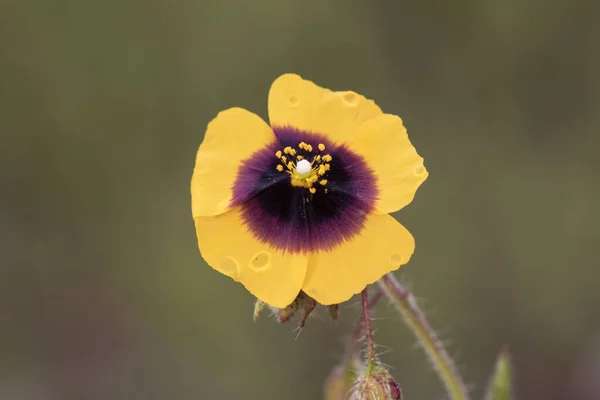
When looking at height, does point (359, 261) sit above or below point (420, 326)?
above

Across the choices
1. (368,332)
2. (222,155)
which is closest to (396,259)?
(368,332)

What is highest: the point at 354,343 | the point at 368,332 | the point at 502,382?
the point at 368,332

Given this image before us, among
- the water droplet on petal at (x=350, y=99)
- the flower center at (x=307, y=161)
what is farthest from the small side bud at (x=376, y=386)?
the water droplet on petal at (x=350, y=99)

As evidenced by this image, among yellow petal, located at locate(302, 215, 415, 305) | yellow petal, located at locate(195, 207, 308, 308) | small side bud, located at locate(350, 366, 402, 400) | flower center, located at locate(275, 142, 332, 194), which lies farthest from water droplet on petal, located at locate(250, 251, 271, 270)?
small side bud, located at locate(350, 366, 402, 400)

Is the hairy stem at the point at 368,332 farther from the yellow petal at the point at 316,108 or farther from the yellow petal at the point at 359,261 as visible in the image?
the yellow petal at the point at 316,108

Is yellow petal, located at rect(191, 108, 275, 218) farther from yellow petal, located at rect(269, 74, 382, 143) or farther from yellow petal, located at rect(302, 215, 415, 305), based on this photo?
yellow petal, located at rect(302, 215, 415, 305)

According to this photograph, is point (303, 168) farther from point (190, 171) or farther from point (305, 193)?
point (190, 171)
